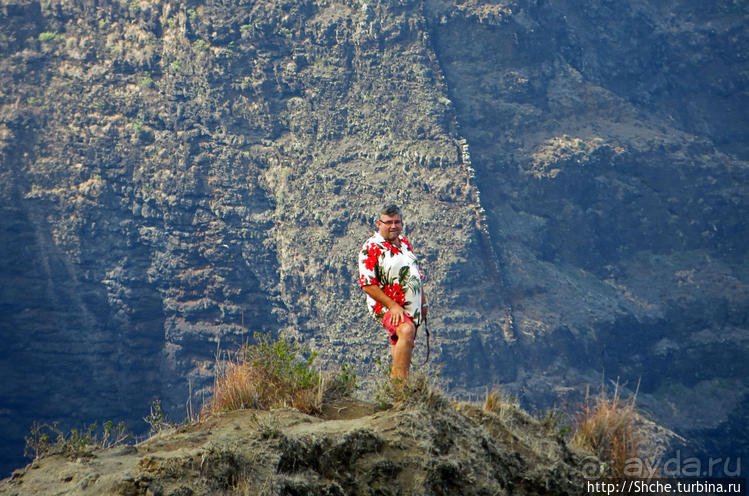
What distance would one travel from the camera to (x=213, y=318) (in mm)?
55906

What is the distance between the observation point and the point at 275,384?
25.0ft

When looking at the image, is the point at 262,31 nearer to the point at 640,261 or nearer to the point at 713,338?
the point at 640,261

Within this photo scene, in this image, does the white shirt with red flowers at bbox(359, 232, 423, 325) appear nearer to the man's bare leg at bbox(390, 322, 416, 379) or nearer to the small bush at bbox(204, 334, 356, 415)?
the man's bare leg at bbox(390, 322, 416, 379)

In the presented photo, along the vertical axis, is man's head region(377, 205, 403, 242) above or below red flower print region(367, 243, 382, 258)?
above

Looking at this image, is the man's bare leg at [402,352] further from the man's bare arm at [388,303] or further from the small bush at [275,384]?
the small bush at [275,384]

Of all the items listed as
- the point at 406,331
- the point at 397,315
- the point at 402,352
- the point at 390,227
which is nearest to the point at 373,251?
the point at 390,227

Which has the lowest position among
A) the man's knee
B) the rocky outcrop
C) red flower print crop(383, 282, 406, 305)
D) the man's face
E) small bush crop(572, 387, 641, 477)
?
small bush crop(572, 387, 641, 477)

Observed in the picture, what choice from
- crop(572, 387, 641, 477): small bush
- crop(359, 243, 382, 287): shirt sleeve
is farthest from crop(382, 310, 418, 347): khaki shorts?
crop(572, 387, 641, 477): small bush

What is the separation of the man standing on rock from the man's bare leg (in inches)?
2.4

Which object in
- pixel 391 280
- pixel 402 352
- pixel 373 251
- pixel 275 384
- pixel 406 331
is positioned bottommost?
pixel 275 384

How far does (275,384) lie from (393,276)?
145 cm

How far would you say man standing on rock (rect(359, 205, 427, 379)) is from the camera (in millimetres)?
7419

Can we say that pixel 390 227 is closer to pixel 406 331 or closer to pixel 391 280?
pixel 391 280

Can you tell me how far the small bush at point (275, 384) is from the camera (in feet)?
24.3
